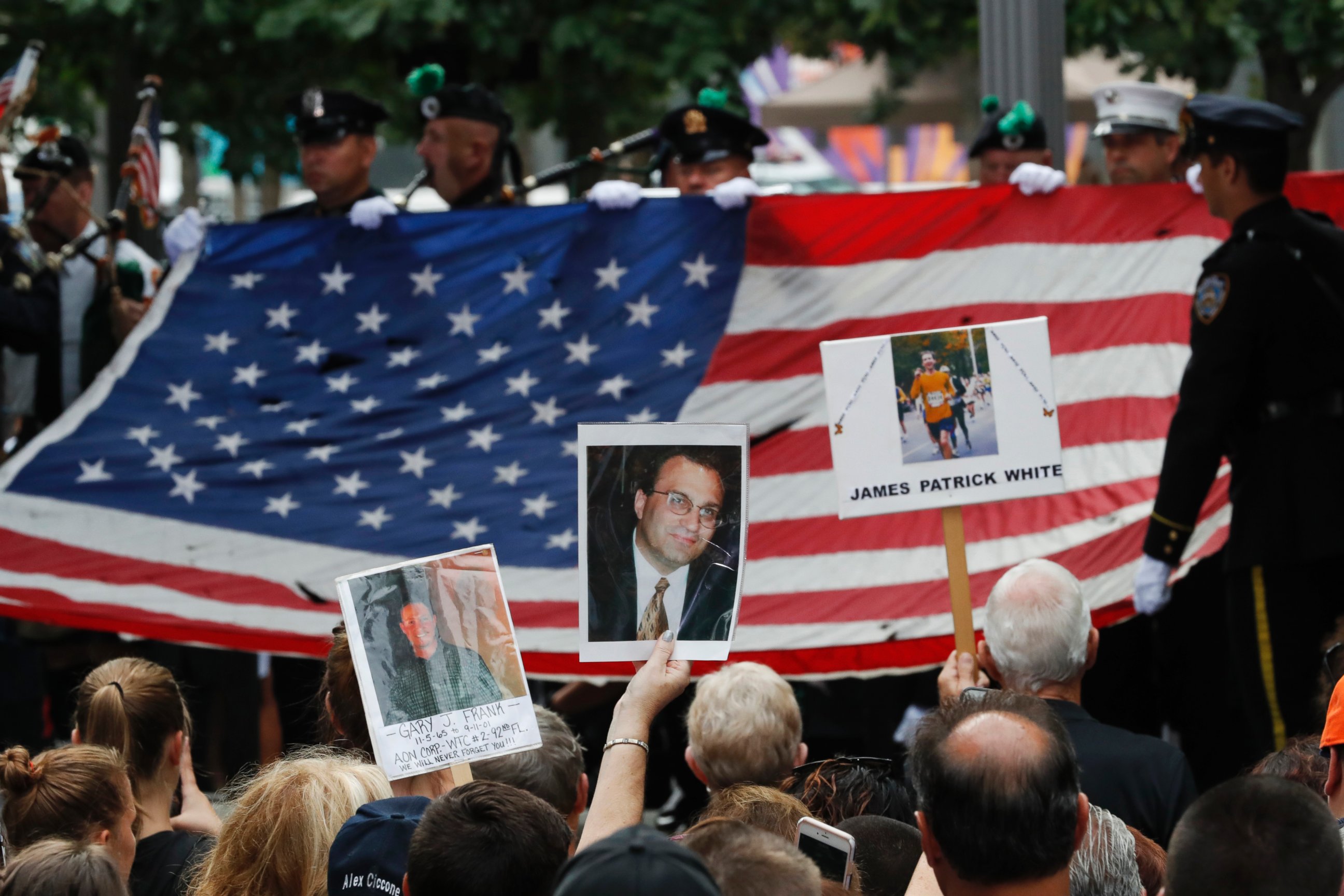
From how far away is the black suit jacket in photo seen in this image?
3064 mm

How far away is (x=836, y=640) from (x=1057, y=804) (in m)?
2.89

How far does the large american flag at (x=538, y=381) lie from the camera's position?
5.51m

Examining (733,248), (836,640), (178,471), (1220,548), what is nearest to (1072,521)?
(1220,548)

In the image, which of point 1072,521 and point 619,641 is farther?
point 1072,521

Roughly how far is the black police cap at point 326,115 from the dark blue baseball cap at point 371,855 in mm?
4328

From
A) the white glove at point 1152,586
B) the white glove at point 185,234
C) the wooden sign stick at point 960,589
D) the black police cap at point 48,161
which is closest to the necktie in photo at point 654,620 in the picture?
the wooden sign stick at point 960,589

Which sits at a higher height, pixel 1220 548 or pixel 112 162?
pixel 112 162

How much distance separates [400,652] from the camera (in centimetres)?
299

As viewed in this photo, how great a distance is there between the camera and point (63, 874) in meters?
2.43

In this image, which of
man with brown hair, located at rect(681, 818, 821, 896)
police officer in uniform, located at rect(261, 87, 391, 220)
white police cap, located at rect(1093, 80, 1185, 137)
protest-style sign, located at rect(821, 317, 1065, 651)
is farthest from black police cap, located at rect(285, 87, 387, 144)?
man with brown hair, located at rect(681, 818, 821, 896)

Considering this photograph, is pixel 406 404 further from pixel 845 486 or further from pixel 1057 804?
pixel 1057 804

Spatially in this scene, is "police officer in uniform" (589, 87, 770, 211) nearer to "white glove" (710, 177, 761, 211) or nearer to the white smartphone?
"white glove" (710, 177, 761, 211)

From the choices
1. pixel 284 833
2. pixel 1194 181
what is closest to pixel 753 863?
pixel 284 833

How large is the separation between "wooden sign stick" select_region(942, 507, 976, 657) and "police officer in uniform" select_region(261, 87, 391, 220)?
3.36m
